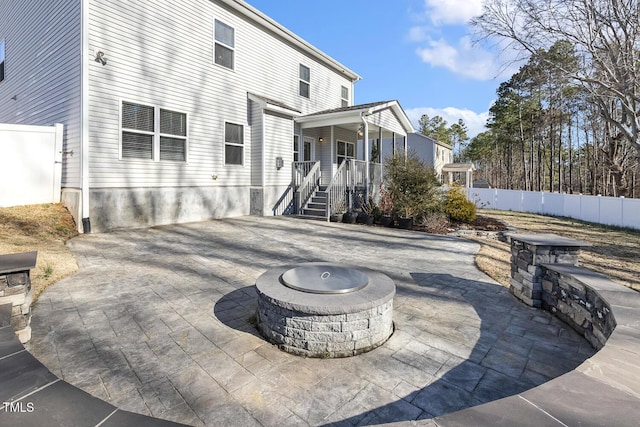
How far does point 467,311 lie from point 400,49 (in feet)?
43.6

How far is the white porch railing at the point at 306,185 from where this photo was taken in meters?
11.7

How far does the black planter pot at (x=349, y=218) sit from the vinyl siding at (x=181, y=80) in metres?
3.27

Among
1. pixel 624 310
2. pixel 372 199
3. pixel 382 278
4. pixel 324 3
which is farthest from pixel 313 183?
pixel 624 310

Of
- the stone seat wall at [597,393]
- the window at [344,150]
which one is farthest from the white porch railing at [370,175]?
the stone seat wall at [597,393]

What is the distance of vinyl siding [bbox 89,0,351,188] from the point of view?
769cm

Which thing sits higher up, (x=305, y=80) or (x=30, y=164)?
(x=305, y=80)

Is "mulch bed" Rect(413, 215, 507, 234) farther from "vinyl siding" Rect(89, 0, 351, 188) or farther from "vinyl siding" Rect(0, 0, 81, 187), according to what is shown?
"vinyl siding" Rect(0, 0, 81, 187)

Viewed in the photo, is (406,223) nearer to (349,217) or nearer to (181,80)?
(349,217)

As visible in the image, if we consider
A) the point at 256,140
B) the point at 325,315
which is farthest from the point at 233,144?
the point at 325,315

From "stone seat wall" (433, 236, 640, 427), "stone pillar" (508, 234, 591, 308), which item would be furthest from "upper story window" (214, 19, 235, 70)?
"stone seat wall" (433, 236, 640, 427)

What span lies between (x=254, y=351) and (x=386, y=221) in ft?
26.3

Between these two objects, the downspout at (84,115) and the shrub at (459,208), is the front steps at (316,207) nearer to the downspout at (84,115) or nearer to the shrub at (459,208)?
the shrub at (459,208)

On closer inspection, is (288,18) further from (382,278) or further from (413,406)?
(413,406)

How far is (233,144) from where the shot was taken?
10.8m
